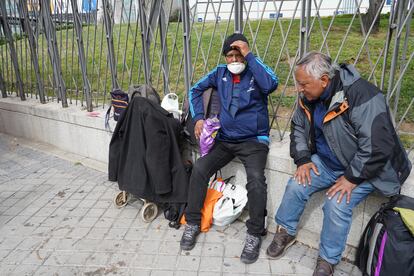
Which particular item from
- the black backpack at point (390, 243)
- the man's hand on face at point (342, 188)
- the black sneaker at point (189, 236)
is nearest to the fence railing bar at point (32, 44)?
the black sneaker at point (189, 236)

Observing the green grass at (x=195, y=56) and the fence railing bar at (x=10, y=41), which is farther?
the fence railing bar at (x=10, y=41)

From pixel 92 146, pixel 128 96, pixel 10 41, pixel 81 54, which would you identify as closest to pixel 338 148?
pixel 128 96

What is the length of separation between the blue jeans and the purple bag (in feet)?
2.43

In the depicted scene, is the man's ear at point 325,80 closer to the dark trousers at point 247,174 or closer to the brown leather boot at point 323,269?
the dark trousers at point 247,174

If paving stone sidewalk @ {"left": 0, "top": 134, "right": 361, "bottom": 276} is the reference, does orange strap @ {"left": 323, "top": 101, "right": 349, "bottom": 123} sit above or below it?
above

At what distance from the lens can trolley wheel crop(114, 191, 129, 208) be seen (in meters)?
3.62

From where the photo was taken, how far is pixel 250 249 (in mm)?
2787

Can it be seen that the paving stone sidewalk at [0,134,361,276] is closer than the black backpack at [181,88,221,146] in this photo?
Yes

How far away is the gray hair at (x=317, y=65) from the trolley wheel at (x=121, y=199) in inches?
85.7

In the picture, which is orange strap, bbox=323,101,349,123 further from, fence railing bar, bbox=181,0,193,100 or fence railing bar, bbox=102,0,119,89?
fence railing bar, bbox=102,0,119,89

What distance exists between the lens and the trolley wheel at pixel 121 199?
362 centimetres

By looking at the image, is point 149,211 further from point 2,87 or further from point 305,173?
point 2,87

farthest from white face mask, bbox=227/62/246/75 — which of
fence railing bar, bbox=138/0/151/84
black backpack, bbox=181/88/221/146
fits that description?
fence railing bar, bbox=138/0/151/84

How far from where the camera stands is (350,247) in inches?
110
